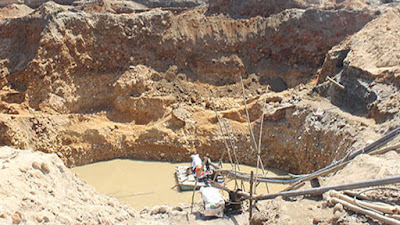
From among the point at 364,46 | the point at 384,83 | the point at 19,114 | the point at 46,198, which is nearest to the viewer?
the point at 46,198

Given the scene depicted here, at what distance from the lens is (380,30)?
42.0ft

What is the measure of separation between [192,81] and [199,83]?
0.34m

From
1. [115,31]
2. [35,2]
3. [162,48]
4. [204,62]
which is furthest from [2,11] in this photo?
[204,62]

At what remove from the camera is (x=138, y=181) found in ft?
40.1

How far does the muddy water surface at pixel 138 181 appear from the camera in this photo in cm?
1084

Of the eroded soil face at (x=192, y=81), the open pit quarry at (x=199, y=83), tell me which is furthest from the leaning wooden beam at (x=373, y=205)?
the eroded soil face at (x=192, y=81)

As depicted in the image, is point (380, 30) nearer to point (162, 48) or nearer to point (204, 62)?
point (204, 62)

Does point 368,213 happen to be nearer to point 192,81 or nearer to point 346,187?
point 346,187

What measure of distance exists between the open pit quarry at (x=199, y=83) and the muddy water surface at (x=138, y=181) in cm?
51

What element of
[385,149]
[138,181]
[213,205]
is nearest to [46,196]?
[213,205]

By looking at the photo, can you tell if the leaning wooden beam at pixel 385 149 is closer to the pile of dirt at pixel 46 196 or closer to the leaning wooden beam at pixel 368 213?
the leaning wooden beam at pixel 368 213

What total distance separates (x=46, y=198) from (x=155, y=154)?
9.40 m

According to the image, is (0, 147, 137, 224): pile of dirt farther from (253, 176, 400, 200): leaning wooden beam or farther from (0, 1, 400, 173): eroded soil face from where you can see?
(0, 1, 400, 173): eroded soil face

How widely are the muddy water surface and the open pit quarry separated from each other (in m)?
0.51
